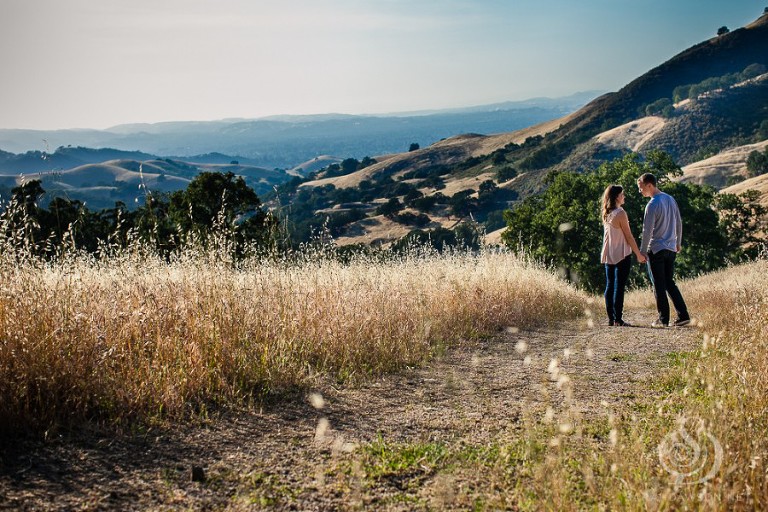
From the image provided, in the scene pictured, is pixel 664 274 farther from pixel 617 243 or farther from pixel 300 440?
pixel 300 440

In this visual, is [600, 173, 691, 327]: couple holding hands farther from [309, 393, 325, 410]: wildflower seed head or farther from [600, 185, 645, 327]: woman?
[309, 393, 325, 410]: wildflower seed head

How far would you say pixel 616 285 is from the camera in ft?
28.9

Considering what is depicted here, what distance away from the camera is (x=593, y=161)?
89.1 metres

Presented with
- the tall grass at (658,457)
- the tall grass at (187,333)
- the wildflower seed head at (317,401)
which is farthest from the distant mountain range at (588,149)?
the wildflower seed head at (317,401)

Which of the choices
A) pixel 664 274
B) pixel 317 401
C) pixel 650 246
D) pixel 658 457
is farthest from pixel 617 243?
pixel 317 401

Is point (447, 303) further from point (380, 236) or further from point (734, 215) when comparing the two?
point (380, 236)

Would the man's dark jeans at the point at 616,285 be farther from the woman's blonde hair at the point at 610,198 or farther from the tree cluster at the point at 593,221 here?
the tree cluster at the point at 593,221

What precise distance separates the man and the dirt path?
2.42 meters

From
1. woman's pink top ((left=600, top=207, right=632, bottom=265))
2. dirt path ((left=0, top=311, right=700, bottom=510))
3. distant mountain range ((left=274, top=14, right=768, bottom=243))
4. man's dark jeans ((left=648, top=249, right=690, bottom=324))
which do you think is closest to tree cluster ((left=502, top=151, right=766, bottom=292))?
distant mountain range ((left=274, top=14, right=768, bottom=243))

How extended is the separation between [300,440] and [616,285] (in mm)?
6724

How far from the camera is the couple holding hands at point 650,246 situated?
809 cm

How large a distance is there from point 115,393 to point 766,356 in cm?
509

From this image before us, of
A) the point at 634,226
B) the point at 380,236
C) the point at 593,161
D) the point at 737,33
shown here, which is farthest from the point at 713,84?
the point at 634,226

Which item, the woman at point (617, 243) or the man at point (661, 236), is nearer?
the man at point (661, 236)
